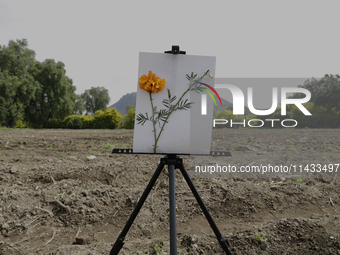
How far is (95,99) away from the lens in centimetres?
3256

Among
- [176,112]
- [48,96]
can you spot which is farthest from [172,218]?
[48,96]

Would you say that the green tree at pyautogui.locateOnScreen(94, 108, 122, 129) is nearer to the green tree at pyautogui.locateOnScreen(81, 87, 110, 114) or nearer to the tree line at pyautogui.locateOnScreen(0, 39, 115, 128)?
the tree line at pyautogui.locateOnScreen(0, 39, 115, 128)

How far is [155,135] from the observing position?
1859mm

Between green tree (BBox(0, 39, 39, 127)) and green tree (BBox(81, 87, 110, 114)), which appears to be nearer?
green tree (BBox(0, 39, 39, 127))

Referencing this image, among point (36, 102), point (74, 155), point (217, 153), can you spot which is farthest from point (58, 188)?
point (36, 102)

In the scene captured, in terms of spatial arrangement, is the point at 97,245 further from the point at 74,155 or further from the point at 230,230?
the point at 74,155

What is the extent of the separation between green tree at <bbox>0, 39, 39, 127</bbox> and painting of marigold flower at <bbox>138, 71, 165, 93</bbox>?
2042 centimetres

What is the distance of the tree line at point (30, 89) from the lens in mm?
19047

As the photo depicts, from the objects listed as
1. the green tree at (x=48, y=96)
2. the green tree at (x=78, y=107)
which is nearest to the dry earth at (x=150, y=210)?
the green tree at (x=48, y=96)

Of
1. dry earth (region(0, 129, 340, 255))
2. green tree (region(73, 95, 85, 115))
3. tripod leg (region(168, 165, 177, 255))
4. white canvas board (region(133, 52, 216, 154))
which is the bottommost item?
dry earth (region(0, 129, 340, 255))

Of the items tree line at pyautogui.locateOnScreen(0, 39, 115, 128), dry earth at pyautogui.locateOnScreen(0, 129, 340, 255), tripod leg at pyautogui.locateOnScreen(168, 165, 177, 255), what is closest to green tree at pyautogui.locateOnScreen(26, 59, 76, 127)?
tree line at pyautogui.locateOnScreen(0, 39, 115, 128)

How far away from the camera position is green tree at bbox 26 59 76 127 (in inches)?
880

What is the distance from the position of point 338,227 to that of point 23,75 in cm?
2321

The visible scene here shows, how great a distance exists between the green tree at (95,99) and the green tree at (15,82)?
10.8 meters
